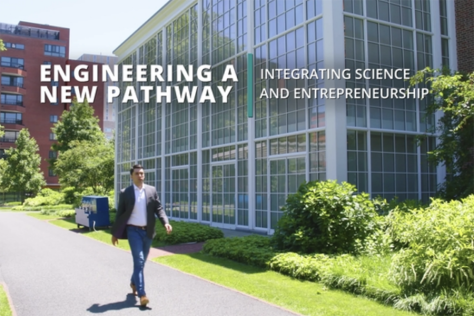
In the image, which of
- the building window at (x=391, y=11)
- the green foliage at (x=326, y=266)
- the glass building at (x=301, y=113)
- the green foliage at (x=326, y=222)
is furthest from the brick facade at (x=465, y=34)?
the green foliage at (x=326, y=266)

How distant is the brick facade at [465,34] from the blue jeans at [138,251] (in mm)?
13599

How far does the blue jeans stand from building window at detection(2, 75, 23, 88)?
68.9 meters

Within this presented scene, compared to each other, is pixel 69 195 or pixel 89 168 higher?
pixel 89 168

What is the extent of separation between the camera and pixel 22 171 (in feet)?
176

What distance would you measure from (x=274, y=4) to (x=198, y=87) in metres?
6.94

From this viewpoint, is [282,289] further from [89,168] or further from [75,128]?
[75,128]

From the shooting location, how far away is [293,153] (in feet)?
49.6

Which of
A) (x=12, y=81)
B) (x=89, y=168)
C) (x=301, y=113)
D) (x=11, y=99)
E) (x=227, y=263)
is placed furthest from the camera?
(x=12, y=81)

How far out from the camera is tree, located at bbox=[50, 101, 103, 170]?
51.3 meters

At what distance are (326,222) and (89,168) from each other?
27.9 metres

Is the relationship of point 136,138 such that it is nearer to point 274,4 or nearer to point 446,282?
point 274,4

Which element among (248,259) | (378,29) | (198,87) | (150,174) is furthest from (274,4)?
(150,174)

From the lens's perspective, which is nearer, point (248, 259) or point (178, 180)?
point (248, 259)

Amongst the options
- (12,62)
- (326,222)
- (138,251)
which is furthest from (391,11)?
(12,62)
